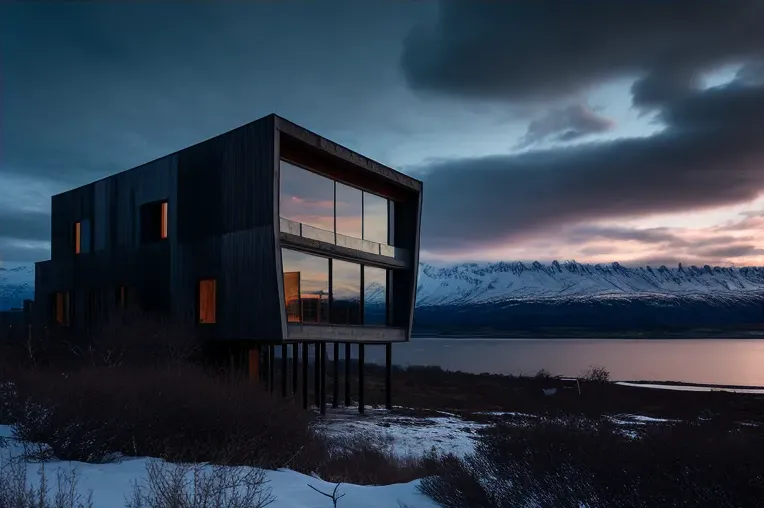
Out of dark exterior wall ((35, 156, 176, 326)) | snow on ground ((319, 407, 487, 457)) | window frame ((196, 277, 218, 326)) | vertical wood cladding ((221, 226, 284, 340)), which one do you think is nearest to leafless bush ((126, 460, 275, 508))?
snow on ground ((319, 407, 487, 457))

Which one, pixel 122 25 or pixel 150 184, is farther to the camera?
pixel 150 184

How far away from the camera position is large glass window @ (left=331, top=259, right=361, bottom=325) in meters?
22.4

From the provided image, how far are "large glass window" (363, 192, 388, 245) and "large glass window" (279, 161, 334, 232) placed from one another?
213cm

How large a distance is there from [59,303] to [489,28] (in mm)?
21581

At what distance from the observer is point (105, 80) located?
2406 centimetres

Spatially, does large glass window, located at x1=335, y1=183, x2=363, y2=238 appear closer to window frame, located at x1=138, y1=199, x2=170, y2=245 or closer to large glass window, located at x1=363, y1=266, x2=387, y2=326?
large glass window, located at x1=363, y1=266, x2=387, y2=326

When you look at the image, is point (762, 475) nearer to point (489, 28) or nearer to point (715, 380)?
point (489, 28)

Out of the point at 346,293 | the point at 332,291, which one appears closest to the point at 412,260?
the point at 346,293

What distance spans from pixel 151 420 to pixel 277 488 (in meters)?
2.72

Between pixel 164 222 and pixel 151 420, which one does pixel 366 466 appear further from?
pixel 164 222

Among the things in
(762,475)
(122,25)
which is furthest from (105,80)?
(762,475)

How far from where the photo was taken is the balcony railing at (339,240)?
19.8 m

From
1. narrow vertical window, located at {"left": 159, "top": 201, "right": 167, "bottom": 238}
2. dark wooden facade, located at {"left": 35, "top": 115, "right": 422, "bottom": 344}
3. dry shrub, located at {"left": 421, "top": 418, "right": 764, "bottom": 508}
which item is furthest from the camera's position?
narrow vertical window, located at {"left": 159, "top": 201, "right": 167, "bottom": 238}

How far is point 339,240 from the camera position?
22.2 m
